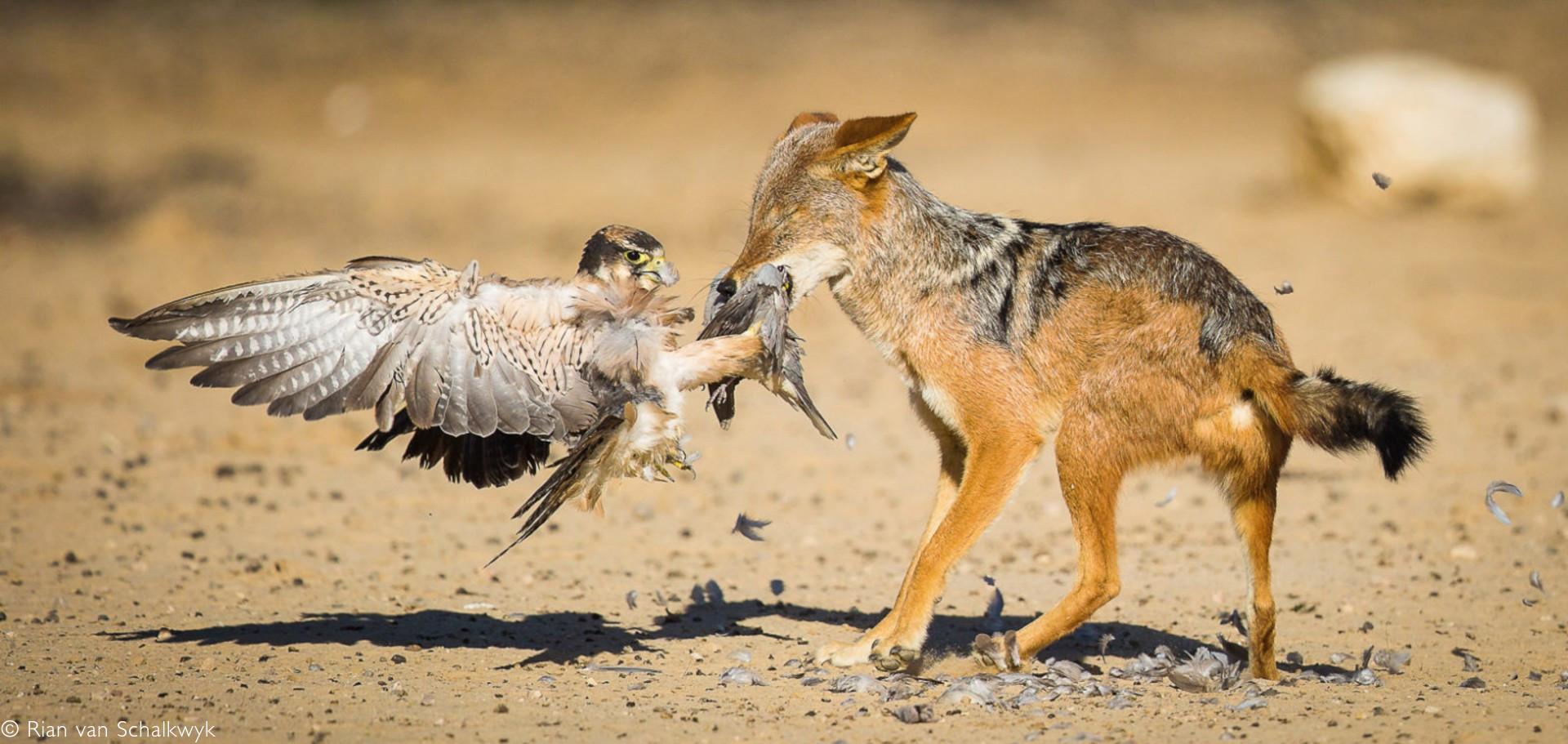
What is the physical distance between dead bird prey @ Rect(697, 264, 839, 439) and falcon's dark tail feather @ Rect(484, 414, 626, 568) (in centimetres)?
61

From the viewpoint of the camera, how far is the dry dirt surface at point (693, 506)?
6391mm

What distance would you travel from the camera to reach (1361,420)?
6.20m

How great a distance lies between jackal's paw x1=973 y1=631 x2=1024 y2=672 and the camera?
21.9 feet

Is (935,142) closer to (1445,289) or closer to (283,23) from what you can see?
(1445,289)

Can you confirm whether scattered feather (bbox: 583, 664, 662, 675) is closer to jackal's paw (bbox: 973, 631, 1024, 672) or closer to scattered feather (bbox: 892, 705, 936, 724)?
scattered feather (bbox: 892, 705, 936, 724)

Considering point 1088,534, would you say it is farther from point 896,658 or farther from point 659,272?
point 659,272

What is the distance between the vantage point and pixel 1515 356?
47.2 feet

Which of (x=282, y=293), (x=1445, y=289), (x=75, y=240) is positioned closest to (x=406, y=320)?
(x=282, y=293)

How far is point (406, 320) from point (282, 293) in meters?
0.56

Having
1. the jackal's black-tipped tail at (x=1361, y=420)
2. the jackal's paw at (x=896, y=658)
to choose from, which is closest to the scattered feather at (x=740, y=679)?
the jackal's paw at (x=896, y=658)

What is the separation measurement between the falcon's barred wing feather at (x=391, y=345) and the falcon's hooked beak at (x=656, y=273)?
0.39m

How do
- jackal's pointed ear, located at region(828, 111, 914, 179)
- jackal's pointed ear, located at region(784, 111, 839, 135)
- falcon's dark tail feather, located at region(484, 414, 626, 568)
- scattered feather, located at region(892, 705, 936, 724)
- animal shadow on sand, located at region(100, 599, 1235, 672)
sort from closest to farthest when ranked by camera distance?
1. scattered feather, located at region(892, 705, 936, 724)
2. falcon's dark tail feather, located at region(484, 414, 626, 568)
3. jackal's pointed ear, located at region(828, 111, 914, 179)
4. animal shadow on sand, located at region(100, 599, 1235, 672)
5. jackal's pointed ear, located at region(784, 111, 839, 135)

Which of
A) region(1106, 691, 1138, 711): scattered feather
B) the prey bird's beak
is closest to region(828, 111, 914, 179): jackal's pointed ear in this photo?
the prey bird's beak

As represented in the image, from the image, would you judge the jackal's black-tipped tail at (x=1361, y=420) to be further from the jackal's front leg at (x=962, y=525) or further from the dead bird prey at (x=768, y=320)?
the dead bird prey at (x=768, y=320)
